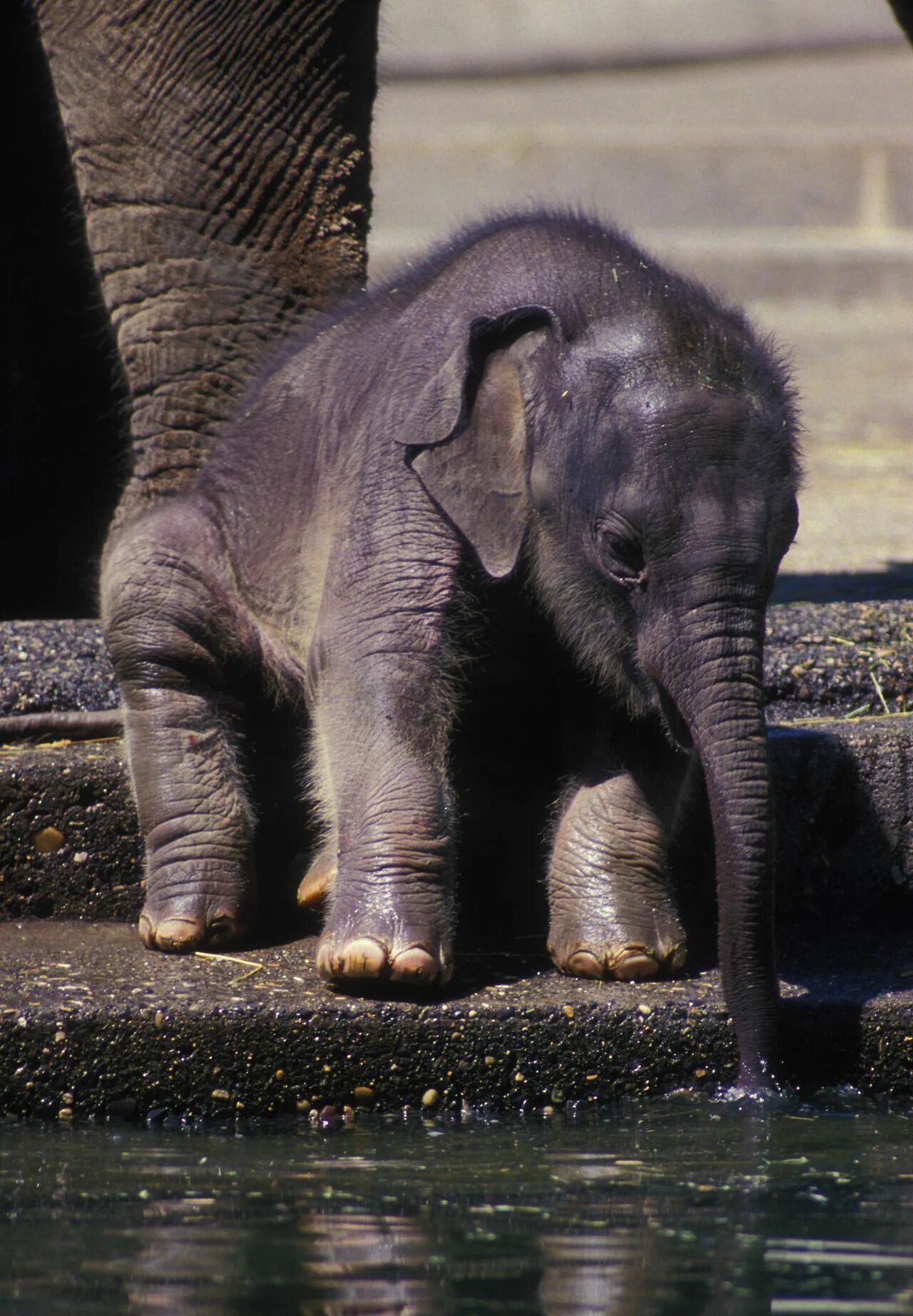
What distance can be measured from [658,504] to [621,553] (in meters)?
0.15

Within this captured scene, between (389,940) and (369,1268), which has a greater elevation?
(389,940)

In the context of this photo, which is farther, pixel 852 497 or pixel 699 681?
pixel 852 497

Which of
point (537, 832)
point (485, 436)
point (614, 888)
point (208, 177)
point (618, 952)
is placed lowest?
point (618, 952)

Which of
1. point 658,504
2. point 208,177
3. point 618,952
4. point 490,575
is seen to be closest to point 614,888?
point 618,952

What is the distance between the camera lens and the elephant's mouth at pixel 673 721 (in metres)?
4.26

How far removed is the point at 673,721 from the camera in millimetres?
4285

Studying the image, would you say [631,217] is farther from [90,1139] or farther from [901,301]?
[90,1139]

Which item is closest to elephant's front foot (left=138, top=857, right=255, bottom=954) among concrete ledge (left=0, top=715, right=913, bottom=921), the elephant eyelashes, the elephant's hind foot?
the elephant's hind foot

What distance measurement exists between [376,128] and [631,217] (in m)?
2.65

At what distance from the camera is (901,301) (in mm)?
17297

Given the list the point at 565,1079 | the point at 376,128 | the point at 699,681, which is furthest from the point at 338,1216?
the point at 376,128

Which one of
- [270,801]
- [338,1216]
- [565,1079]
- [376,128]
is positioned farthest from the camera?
[376,128]

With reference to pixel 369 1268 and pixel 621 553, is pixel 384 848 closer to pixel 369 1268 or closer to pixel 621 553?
pixel 621 553

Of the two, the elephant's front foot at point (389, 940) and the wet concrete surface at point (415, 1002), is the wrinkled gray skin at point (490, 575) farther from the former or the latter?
the wet concrete surface at point (415, 1002)
